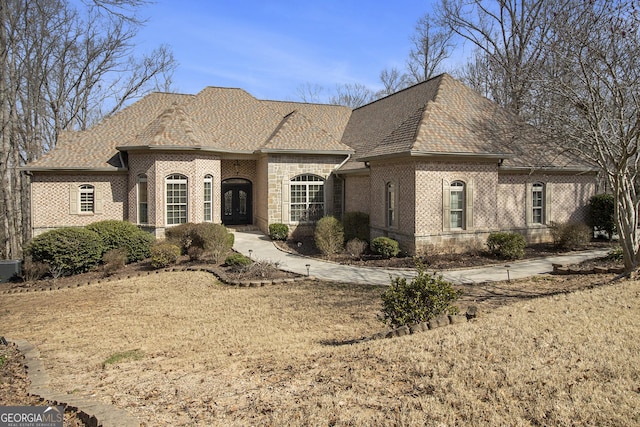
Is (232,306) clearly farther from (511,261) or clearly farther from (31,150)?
(31,150)

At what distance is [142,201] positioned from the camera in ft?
65.1

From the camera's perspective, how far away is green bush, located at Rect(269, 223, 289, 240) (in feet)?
66.0

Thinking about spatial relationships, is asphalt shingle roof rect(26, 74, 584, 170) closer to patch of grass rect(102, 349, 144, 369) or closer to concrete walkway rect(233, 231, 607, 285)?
A: concrete walkway rect(233, 231, 607, 285)

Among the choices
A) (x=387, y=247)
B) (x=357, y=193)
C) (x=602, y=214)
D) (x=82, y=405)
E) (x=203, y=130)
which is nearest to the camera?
(x=82, y=405)

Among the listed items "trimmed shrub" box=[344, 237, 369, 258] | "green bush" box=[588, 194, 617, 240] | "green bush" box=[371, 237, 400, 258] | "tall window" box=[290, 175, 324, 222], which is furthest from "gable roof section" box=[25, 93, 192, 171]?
"green bush" box=[588, 194, 617, 240]

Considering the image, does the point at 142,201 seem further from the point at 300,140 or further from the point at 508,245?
the point at 508,245

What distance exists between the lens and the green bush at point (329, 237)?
1706cm

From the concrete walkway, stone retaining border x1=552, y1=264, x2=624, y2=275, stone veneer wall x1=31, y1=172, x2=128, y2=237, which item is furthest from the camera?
stone veneer wall x1=31, y1=172, x2=128, y2=237

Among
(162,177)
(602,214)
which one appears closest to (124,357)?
(162,177)

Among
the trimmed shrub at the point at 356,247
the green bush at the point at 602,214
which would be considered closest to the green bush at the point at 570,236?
the green bush at the point at 602,214

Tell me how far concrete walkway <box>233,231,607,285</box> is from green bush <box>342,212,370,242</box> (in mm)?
2346

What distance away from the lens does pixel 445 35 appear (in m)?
38.3

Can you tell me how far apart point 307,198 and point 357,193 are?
254 cm

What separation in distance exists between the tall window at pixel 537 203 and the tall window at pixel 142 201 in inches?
641
